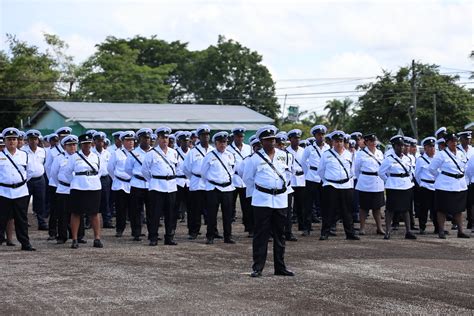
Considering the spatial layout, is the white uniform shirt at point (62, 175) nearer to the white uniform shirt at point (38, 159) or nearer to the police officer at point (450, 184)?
the white uniform shirt at point (38, 159)

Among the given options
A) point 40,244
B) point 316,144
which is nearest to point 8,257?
point 40,244

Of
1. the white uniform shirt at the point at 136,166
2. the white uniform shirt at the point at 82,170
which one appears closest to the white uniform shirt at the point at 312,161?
the white uniform shirt at the point at 136,166

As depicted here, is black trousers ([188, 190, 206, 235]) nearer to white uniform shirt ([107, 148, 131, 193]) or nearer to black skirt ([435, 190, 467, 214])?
white uniform shirt ([107, 148, 131, 193])

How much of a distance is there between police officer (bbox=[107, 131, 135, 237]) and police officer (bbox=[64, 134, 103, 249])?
6.69 ft

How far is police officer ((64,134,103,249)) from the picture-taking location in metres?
13.4

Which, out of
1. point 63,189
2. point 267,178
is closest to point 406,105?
point 63,189

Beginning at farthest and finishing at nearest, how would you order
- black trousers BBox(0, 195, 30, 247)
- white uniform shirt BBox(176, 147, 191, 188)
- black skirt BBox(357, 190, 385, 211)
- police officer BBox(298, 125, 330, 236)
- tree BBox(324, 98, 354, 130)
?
tree BBox(324, 98, 354, 130), white uniform shirt BBox(176, 147, 191, 188), police officer BBox(298, 125, 330, 236), black skirt BBox(357, 190, 385, 211), black trousers BBox(0, 195, 30, 247)

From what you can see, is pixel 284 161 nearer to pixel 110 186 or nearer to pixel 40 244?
pixel 40 244

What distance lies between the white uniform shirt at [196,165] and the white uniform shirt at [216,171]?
0.82 meters

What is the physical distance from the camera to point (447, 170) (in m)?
14.9

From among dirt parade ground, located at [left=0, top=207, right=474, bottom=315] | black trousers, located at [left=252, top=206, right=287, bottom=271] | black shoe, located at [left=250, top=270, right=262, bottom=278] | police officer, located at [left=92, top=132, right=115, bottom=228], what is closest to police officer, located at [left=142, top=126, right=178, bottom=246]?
dirt parade ground, located at [left=0, top=207, right=474, bottom=315]

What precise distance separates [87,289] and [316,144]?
8.34 m

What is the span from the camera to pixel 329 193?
48.2 ft

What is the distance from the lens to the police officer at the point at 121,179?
15838mm
